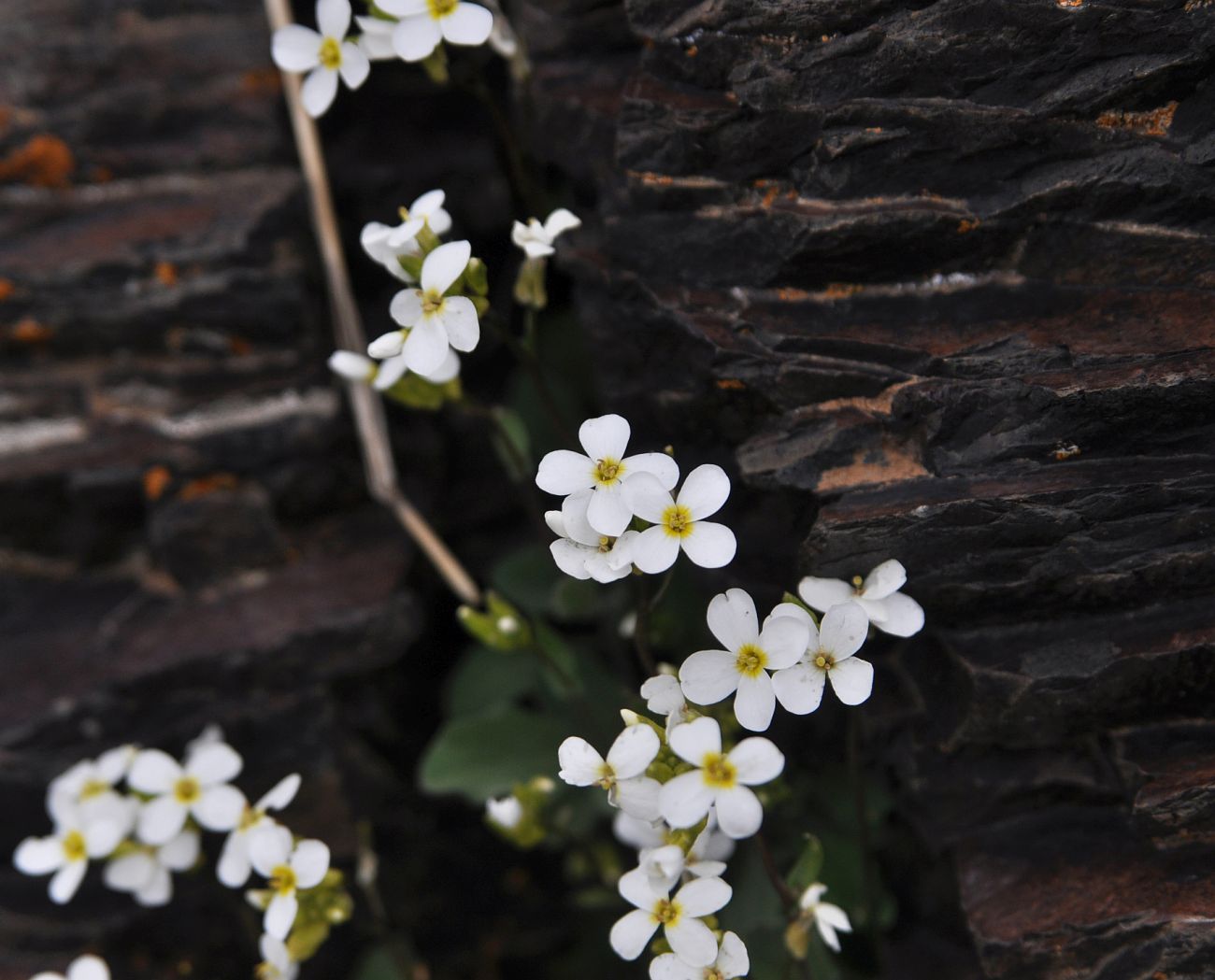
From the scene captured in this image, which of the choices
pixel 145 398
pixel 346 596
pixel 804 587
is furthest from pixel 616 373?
pixel 145 398

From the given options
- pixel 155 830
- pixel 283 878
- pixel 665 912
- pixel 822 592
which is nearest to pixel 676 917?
pixel 665 912

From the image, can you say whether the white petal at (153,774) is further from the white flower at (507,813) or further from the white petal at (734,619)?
the white petal at (734,619)

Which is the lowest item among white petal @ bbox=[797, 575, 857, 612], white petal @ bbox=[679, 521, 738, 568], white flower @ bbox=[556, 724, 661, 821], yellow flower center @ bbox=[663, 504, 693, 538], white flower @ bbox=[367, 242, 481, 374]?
white flower @ bbox=[556, 724, 661, 821]

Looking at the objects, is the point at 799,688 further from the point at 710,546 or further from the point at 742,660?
the point at 710,546

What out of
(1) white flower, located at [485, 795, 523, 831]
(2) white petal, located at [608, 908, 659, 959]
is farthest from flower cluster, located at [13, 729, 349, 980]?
(2) white petal, located at [608, 908, 659, 959]

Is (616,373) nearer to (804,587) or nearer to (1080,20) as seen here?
(804,587)

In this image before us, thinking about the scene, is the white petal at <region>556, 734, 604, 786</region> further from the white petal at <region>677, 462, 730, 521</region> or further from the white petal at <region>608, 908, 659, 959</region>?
the white petal at <region>677, 462, 730, 521</region>
